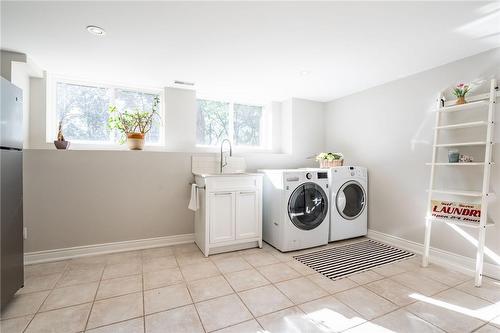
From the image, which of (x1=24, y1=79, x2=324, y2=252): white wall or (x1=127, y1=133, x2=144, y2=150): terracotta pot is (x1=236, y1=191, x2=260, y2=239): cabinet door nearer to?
(x1=24, y1=79, x2=324, y2=252): white wall

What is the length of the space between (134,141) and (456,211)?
3550 mm

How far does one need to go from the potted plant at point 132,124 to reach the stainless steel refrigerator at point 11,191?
1102 millimetres

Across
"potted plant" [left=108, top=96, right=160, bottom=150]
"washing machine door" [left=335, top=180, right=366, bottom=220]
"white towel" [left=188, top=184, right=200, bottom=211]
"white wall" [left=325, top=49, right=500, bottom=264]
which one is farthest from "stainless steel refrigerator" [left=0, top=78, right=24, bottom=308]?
"white wall" [left=325, top=49, right=500, bottom=264]

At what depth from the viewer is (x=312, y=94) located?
3605mm

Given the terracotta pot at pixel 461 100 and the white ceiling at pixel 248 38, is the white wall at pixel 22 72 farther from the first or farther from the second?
the terracotta pot at pixel 461 100

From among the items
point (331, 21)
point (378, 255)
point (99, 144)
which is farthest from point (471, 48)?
point (99, 144)

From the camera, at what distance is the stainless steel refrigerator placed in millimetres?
1548

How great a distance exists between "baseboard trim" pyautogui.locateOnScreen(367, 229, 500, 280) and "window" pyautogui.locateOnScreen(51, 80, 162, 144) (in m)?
3.50

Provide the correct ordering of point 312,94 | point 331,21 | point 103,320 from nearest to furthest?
point 103,320 < point 331,21 < point 312,94

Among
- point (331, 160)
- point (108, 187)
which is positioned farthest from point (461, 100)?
point (108, 187)

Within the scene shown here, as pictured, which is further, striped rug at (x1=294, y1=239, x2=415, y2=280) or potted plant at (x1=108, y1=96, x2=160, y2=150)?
potted plant at (x1=108, y1=96, x2=160, y2=150)

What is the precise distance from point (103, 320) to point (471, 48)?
12.3 ft

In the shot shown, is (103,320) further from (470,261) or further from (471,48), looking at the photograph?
(471,48)

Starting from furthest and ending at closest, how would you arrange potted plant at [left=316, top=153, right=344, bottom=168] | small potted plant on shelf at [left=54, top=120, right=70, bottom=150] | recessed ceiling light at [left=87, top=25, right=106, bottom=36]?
potted plant at [left=316, top=153, right=344, bottom=168]
small potted plant on shelf at [left=54, top=120, right=70, bottom=150]
recessed ceiling light at [left=87, top=25, right=106, bottom=36]
